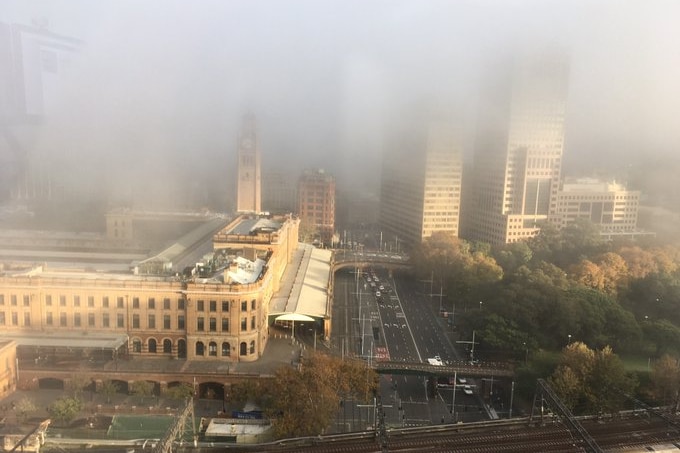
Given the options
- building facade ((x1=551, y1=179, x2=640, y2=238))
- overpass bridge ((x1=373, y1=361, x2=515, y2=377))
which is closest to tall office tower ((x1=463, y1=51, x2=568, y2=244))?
building facade ((x1=551, y1=179, x2=640, y2=238))

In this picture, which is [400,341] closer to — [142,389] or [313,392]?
[313,392]

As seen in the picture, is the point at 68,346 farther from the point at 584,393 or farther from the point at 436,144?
the point at 436,144

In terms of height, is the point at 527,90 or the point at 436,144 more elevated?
the point at 527,90

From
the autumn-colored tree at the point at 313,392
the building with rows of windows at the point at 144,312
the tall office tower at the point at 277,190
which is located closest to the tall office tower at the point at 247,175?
the tall office tower at the point at 277,190

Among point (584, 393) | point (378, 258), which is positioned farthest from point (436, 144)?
point (584, 393)

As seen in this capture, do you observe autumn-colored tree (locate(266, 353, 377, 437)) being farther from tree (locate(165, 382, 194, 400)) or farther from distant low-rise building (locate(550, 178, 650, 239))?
distant low-rise building (locate(550, 178, 650, 239))

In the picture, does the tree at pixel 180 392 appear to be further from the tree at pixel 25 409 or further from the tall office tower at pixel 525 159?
the tall office tower at pixel 525 159
